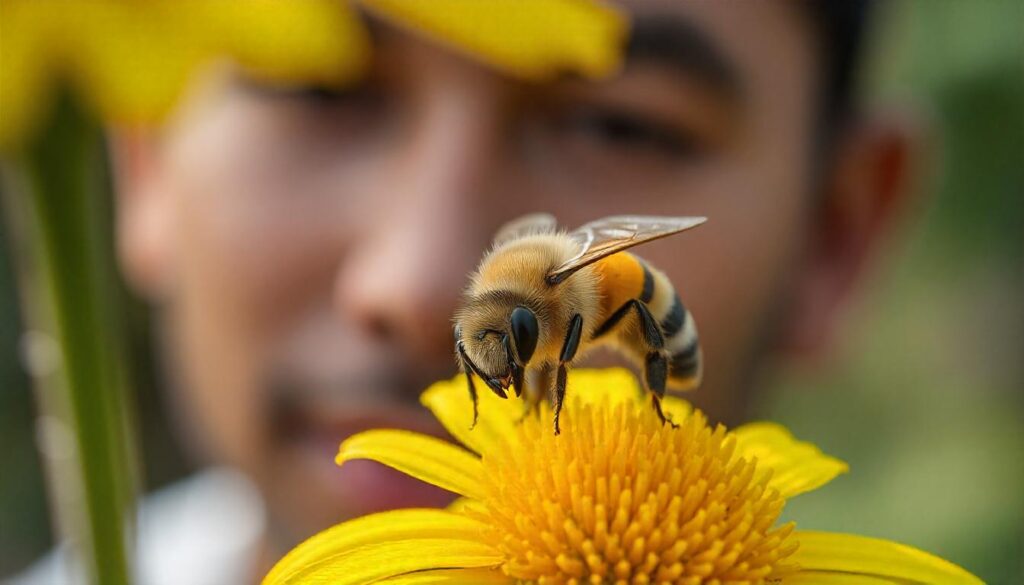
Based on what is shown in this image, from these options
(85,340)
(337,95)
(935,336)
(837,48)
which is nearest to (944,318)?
(935,336)

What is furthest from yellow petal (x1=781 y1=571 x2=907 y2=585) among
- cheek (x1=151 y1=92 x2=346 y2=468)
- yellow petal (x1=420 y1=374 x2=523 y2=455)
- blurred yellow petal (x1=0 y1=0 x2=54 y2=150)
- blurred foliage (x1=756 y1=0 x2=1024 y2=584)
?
blurred foliage (x1=756 y1=0 x2=1024 y2=584)

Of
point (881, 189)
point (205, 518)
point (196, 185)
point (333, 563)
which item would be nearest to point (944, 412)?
point (881, 189)

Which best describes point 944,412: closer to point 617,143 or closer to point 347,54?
point 617,143

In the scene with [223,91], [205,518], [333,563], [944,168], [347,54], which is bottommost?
[333,563]

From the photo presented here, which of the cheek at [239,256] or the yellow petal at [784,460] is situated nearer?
the yellow petal at [784,460]

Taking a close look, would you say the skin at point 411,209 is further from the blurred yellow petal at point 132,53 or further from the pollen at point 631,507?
the pollen at point 631,507

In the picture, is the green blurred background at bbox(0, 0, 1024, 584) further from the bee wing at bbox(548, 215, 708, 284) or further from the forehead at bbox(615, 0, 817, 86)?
the bee wing at bbox(548, 215, 708, 284)

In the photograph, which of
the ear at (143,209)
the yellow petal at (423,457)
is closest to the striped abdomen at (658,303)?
the yellow petal at (423,457)
